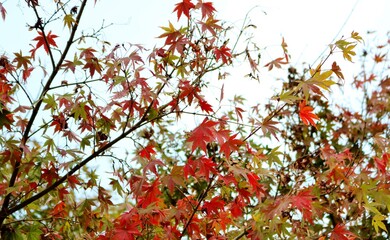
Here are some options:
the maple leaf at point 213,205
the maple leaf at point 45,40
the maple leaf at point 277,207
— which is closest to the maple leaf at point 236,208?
the maple leaf at point 213,205

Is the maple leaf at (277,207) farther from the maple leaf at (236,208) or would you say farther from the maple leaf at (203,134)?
the maple leaf at (203,134)

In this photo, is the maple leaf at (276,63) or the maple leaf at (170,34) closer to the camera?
the maple leaf at (170,34)

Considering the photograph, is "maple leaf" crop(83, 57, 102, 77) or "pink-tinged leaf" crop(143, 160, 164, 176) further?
"maple leaf" crop(83, 57, 102, 77)

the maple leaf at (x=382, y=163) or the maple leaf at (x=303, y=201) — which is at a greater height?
the maple leaf at (x=382, y=163)

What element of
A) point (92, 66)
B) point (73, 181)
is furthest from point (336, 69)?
point (73, 181)

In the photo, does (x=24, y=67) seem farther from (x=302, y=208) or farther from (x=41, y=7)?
(x=302, y=208)

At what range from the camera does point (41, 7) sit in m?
2.77

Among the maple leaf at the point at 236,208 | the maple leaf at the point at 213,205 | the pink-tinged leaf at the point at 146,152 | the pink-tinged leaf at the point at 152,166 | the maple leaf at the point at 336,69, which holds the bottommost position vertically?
the maple leaf at the point at 236,208

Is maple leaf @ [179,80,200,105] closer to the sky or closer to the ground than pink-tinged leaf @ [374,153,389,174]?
closer to the sky

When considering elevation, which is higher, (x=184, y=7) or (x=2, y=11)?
(x=2, y=11)

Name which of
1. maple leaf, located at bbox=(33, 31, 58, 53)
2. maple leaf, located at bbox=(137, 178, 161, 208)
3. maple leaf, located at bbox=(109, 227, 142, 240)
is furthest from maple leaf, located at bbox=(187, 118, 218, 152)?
maple leaf, located at bbox=(33, 31, 58, 53)

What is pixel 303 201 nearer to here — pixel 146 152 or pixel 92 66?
pixel 146 152

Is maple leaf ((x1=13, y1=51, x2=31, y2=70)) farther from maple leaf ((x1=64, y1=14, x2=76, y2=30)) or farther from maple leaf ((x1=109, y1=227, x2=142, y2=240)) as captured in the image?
maple leaf ((x1=109, y1=227, x2=142, y2=240))

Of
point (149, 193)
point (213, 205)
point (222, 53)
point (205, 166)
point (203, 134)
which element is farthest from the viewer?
point (222, 53)
